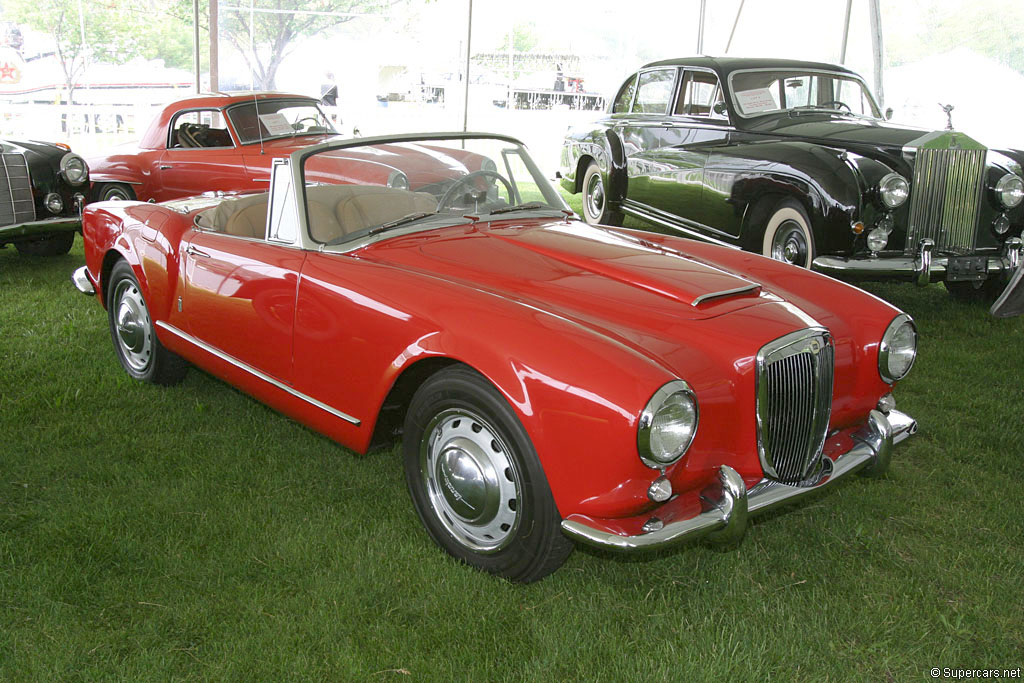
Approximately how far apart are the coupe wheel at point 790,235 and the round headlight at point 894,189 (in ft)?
1.72

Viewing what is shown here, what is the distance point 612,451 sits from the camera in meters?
2.30

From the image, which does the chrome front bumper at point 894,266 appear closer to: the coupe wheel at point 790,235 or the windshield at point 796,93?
the coupe wheel at point 790,235

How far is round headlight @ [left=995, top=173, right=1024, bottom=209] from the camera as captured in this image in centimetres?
599

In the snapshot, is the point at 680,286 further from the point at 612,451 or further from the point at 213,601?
the point at 213,601

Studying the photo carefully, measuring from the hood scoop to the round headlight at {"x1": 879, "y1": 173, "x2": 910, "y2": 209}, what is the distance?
9.23 feet

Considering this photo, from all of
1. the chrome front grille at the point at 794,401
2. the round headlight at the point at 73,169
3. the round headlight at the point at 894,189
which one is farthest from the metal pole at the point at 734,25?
the chrome front grille at the point at 794,401

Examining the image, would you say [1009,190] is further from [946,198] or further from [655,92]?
[655,92]

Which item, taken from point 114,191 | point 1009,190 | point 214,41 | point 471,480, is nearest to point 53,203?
point 114,191

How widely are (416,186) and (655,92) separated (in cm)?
533

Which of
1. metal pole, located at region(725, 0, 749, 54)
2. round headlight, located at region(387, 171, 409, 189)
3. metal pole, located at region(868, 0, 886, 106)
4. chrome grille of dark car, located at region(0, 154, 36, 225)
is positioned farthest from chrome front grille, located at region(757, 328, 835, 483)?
metal pole, located at region(725, 0, 749, 54)

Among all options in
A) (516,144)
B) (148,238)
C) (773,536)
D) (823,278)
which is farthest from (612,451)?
(148,238)

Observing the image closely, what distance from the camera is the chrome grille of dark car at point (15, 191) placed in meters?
7.18

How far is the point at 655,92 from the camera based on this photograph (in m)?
8.43

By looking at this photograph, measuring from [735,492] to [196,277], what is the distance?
8.70ft
